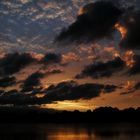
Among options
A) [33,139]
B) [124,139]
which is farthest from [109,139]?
[33,139]

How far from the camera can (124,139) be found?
14088 centimetres

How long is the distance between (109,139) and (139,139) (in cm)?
1158

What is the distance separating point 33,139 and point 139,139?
3470cm

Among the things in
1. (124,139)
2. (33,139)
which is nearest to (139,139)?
(124,139)

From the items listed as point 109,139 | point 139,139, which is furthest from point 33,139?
point 139,139

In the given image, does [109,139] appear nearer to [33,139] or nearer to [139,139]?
A: [139,139]

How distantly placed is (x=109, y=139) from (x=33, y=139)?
81.6ft

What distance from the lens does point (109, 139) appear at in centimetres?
14262

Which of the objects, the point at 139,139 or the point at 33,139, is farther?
the point at 33,139

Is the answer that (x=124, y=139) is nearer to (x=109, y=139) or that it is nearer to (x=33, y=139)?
(x=109, y=139)

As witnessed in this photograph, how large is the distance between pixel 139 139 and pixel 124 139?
7198mm

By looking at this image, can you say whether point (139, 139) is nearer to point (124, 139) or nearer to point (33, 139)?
point (124, 139)

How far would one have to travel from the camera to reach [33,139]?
5684 inches
